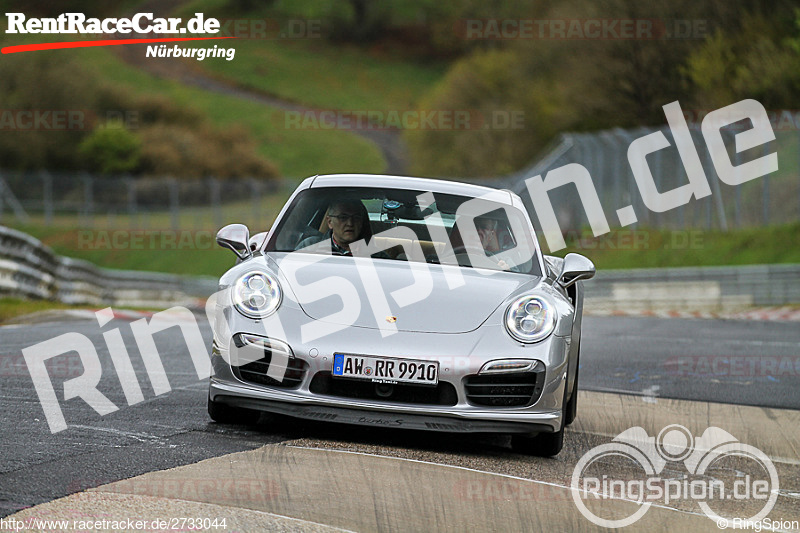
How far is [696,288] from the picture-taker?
22.5m

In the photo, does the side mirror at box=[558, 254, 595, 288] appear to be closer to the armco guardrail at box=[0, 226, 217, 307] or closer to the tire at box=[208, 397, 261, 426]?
the tire at box=[208, 397, 261, 426]

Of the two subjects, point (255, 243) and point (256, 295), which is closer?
point (256, 295)

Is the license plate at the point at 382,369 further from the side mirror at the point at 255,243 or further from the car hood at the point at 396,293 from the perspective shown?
the side mirror at the point at 255,243

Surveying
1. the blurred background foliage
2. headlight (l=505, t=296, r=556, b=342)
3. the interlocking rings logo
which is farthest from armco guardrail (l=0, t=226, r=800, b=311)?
headlight (l=505, t=296, r=556, b=342)

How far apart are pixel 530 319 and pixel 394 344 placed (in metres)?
0.76

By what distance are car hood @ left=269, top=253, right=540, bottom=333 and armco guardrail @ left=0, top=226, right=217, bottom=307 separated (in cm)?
1000

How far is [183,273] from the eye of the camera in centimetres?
4003

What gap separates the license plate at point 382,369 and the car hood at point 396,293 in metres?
0.21

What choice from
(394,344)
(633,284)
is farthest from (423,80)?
(394,344)

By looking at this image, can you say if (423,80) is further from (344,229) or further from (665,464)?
(665,464)

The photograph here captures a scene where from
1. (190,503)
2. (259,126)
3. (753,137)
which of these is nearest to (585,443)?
(190,503)

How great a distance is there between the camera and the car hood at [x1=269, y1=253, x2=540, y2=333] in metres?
6.34

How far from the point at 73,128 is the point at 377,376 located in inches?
2538

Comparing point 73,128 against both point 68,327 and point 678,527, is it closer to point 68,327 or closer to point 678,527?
point 68,327
